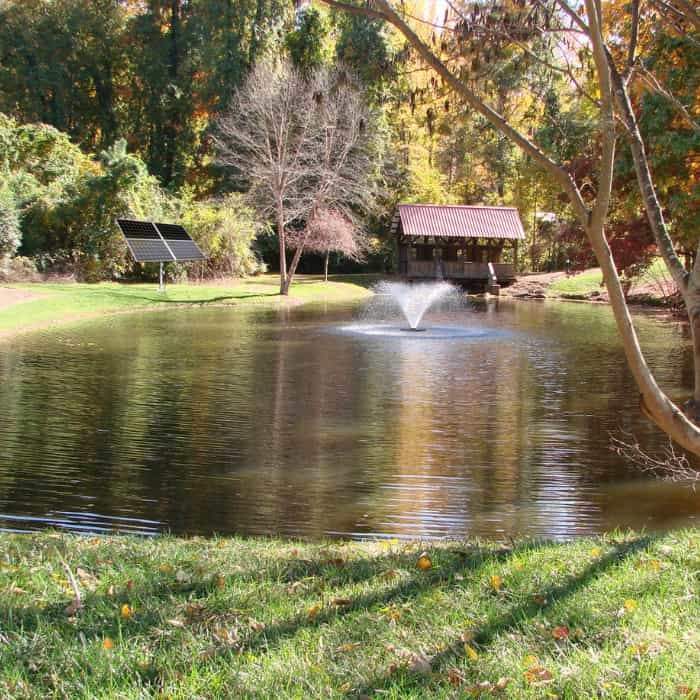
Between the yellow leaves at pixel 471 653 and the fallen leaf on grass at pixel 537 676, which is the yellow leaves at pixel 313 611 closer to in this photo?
the yellow leaves at pixel 471 653

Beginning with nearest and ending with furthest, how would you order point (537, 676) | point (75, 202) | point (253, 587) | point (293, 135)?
point (537, 676), point (253, 587), point (75, 202), point (293, 135)

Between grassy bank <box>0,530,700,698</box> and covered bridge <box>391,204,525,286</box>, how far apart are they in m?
37.8

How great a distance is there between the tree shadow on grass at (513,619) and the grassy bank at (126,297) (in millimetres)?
16844

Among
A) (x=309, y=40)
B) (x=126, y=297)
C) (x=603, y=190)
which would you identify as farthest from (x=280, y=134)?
(x=603, y=190)

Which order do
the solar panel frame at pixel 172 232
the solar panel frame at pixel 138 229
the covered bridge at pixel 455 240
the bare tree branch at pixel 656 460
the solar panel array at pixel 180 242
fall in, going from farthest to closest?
the covered bridge at pixel 455 240, the solar panel frame at pixel 172 232, the solar panel array at pixel 180 242, the solar panel frame at pixel 138 229, the bare tree branch at pixel 656 460

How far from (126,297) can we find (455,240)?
70.1 feet

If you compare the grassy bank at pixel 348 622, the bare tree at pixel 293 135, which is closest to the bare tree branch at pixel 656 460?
the grassy bank at pixel 348 622

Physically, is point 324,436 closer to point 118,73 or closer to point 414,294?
point 414,294

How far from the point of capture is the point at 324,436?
10.7 meters

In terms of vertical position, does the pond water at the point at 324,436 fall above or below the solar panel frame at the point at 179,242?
below

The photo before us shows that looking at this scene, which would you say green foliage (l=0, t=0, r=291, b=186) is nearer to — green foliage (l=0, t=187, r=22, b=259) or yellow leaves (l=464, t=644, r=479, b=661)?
green foliage (l=0, t=187, r=22, b=259)

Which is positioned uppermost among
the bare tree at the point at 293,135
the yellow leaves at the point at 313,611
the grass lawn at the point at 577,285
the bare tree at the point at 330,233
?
the bare tree at the point at 293,135

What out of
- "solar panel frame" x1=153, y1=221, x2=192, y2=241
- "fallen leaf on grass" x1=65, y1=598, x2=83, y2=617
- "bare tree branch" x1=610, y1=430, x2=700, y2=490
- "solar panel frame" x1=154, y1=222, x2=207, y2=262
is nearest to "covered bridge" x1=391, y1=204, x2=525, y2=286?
"solar panel frame" x1=154, y1=222, x2=207, y2=262

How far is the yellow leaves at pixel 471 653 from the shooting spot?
3512 millimetres
